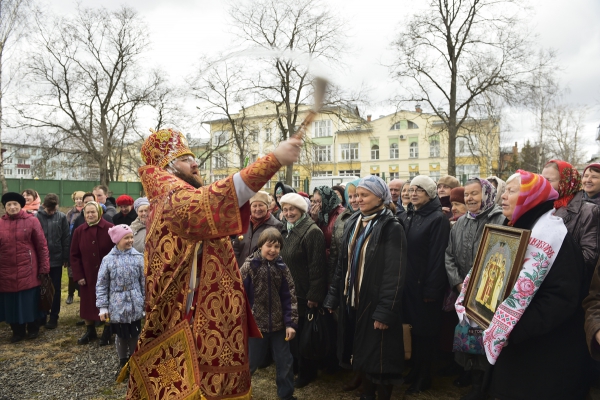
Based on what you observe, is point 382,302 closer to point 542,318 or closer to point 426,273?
point 426,273

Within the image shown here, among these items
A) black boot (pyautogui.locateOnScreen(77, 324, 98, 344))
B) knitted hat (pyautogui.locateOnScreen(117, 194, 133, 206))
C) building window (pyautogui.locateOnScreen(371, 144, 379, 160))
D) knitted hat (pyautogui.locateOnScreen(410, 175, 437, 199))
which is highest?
building window (pyautogui.locateOnScreen(371, 144, 379, 160))

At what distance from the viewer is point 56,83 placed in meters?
26.2

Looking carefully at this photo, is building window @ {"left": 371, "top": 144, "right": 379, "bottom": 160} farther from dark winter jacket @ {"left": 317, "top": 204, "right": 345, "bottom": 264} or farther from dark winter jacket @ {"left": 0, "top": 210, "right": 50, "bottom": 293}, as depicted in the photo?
dark winter jacket @ {"left": 0, "top": 210, "right": 50, "bottom": 293}

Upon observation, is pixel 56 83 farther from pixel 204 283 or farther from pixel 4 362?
pixel 204 283

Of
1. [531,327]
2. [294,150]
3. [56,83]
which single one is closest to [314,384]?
[531,327]

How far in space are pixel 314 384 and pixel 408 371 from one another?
1084mm

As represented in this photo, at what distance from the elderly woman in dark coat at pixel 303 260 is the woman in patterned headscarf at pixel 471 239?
1279mm

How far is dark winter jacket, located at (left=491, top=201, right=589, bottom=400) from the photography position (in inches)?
95.3

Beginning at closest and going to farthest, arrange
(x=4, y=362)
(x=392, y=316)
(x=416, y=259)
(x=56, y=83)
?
(x=392, y=316) < (x=416, y=259) < (x=4, y=362) < (x=56, y=83)

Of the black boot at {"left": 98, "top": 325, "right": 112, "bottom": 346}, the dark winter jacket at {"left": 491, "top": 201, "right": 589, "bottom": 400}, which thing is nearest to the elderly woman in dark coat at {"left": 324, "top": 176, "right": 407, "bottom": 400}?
the dark winter jacket at {"left": 491, "top": 201, "right": 589, "bottom": 400}

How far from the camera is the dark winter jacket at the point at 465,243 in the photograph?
4090mm

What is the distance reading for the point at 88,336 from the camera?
6.12 metres

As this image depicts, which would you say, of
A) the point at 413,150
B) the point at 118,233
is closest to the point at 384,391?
the point at 118,233

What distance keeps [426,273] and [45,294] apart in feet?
17.7
